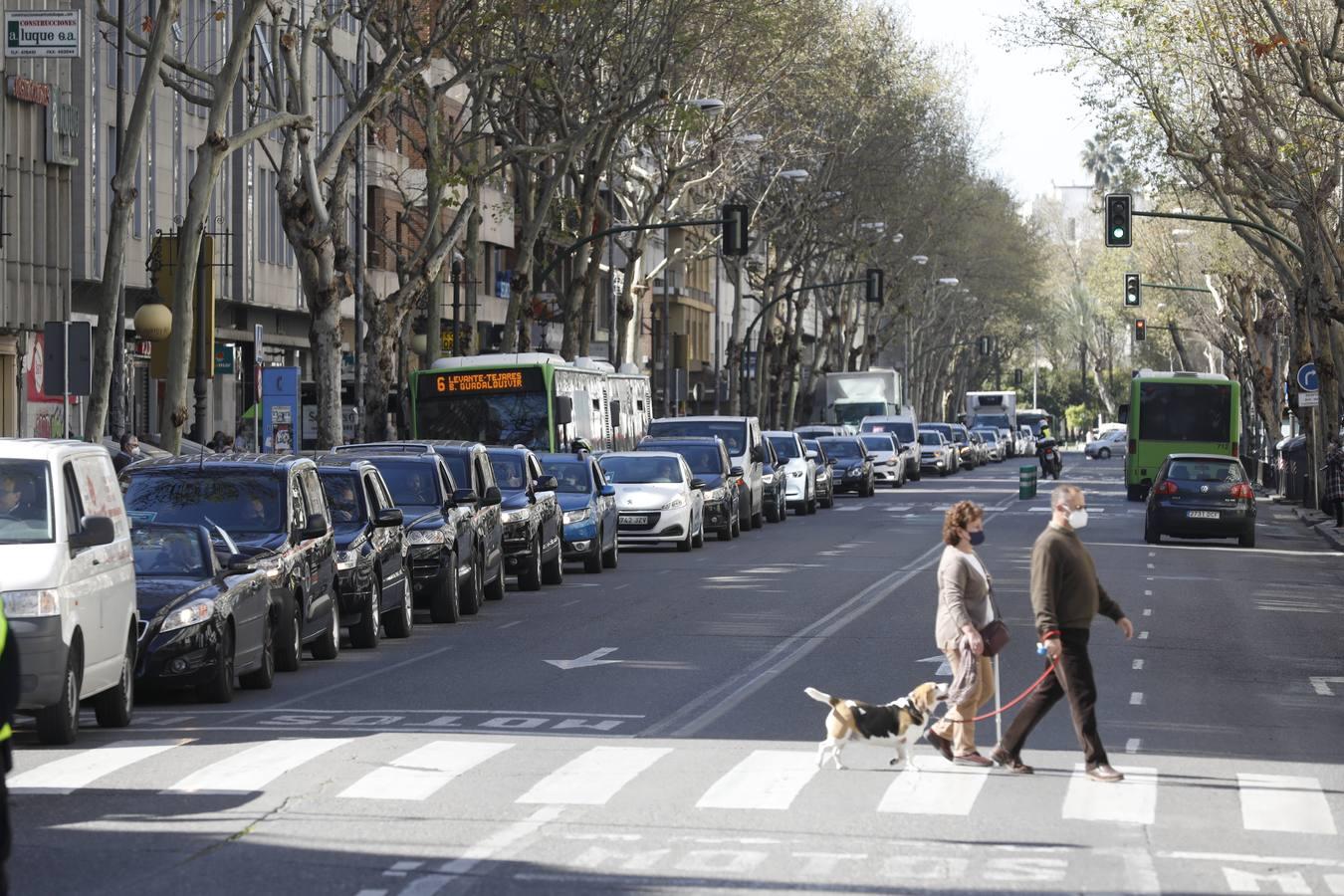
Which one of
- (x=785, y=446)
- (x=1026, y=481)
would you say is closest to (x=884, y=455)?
(x=1026, y=481)

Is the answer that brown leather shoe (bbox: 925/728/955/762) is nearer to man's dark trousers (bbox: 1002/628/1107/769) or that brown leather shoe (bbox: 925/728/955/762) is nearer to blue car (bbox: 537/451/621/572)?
man's dark trousers (bbox: 1002/628/1107/769)

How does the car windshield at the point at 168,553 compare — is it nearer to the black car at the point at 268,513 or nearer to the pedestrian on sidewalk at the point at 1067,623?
the black car at the point at 268,513

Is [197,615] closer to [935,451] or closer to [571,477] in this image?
[571,477]

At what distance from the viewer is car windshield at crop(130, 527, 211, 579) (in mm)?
16609

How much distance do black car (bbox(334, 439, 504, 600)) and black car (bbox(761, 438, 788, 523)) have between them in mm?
19635

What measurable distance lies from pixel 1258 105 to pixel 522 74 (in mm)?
12061

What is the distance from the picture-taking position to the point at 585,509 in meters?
31.1

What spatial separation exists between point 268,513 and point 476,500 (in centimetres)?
595

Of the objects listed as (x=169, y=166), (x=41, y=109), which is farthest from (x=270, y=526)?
(x=169, y=166)

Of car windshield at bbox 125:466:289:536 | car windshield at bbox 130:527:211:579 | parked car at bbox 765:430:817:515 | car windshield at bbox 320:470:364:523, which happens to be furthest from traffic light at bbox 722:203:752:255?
car windshield at bbox 130:527:211:579

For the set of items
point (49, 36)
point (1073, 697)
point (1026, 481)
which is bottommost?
point (1026, 481)

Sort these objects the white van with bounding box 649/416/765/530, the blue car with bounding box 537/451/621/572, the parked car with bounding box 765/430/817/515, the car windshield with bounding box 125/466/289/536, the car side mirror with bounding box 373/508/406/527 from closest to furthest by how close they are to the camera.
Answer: the car windshield with bounding box 125/466/289/536, the car side mirror with bounding box 373/508/406/527, the blue car with bounding box 537/451/621/572, the white van with bounding box 649/416/765/530, the parked car with bounding box 765/430/817/515

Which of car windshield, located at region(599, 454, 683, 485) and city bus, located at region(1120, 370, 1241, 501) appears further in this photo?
city bus, located at region(1120, 370, 1241, 501)

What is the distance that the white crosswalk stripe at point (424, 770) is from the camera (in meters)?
11.8
